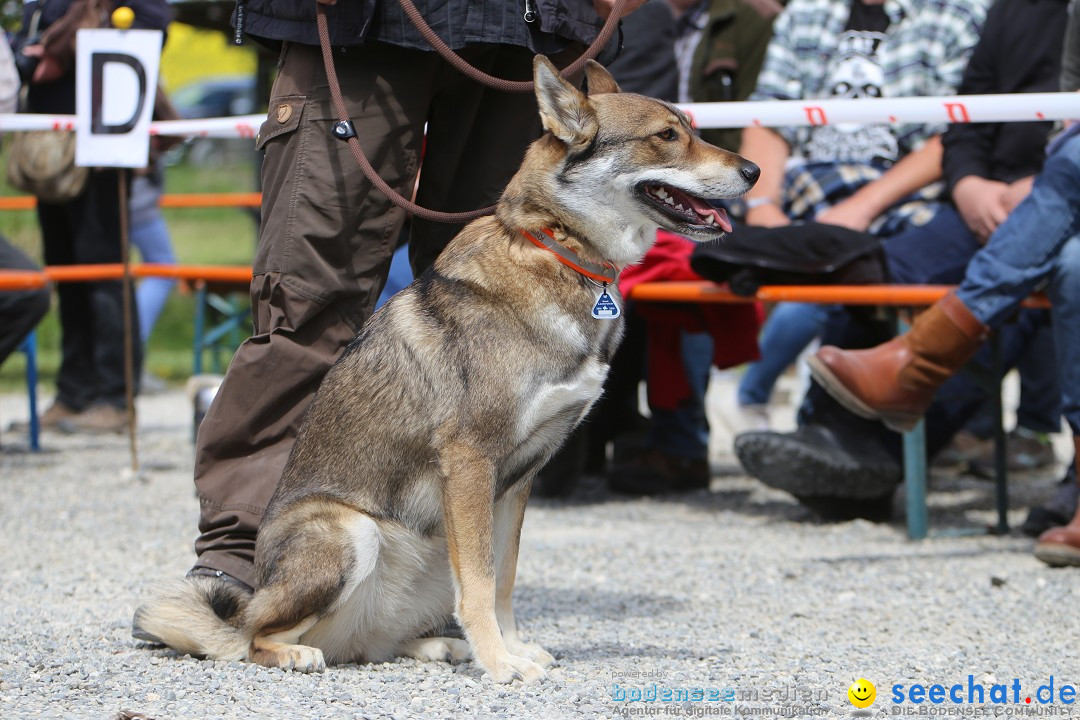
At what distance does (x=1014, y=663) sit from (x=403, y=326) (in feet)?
5.80

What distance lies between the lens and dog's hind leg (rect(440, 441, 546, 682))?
2.86 metres

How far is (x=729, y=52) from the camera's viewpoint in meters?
6.25

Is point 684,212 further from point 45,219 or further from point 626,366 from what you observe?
point 45,219

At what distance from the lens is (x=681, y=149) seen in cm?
312

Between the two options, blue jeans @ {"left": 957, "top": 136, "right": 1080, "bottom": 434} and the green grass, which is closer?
blue jeans @ {"left": 957, "top": 136, "right": 1080, "bottom": 434}

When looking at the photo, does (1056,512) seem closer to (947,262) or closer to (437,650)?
(947,262)

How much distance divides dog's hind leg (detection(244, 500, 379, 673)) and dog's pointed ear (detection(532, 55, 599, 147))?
1.05 m

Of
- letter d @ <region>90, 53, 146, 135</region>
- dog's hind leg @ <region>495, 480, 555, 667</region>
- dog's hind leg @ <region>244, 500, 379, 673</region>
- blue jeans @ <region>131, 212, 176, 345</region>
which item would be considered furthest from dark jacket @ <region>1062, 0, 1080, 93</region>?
blue jeans @ <region>131, 212, 176, 345</region>

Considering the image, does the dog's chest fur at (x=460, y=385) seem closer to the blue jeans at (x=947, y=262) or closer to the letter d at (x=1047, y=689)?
the letter d at (x=1047, y=689)

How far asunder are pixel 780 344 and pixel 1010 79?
6.15 ft

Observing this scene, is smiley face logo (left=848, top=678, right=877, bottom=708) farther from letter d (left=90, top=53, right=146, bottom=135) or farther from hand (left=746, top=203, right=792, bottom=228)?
letter d (left=90, top=53, right=146, bottom=135)

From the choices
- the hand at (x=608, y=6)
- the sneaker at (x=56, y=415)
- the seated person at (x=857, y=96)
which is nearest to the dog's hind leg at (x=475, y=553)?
the hand at (x=608, y=6)

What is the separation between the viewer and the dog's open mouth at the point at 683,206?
310 centimetres

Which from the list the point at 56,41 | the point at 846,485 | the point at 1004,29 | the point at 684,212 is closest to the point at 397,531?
the point at 684,212
